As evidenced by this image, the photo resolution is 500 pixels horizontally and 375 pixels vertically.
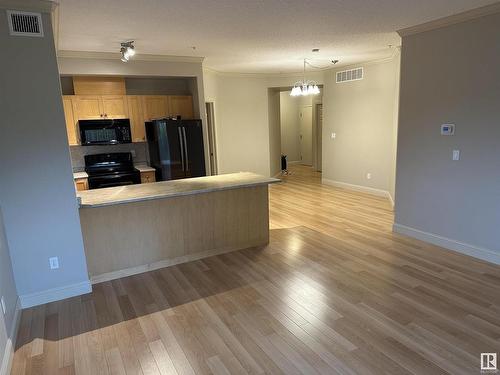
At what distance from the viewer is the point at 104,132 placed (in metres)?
5.25

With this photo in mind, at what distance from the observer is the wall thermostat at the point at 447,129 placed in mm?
3779

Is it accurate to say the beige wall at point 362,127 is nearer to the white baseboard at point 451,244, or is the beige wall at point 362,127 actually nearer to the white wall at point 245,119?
the white wall at point 245,119

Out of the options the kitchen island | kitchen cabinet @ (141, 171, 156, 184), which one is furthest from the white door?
the kitchen island

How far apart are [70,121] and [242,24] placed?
3.16 meters

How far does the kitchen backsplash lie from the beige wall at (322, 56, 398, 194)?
421 cm

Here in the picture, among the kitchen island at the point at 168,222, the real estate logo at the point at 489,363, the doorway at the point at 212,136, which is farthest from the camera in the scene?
the doorway at the point at 212,136

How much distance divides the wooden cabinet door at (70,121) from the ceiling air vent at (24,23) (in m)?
2.42

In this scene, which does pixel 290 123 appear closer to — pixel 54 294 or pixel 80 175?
pixel 80 175

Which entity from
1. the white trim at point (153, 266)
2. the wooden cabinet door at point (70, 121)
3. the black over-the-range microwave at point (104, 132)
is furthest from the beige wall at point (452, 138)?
the wooden cabinet door at point (70, 121)

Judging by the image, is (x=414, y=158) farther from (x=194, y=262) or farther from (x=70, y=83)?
(x=70, y=83)

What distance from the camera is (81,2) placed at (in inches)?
111

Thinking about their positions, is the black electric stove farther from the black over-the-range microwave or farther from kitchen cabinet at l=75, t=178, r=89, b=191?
the black over-the-range microwave

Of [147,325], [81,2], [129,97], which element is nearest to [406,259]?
[147,325]

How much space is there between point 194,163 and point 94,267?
101 inches
